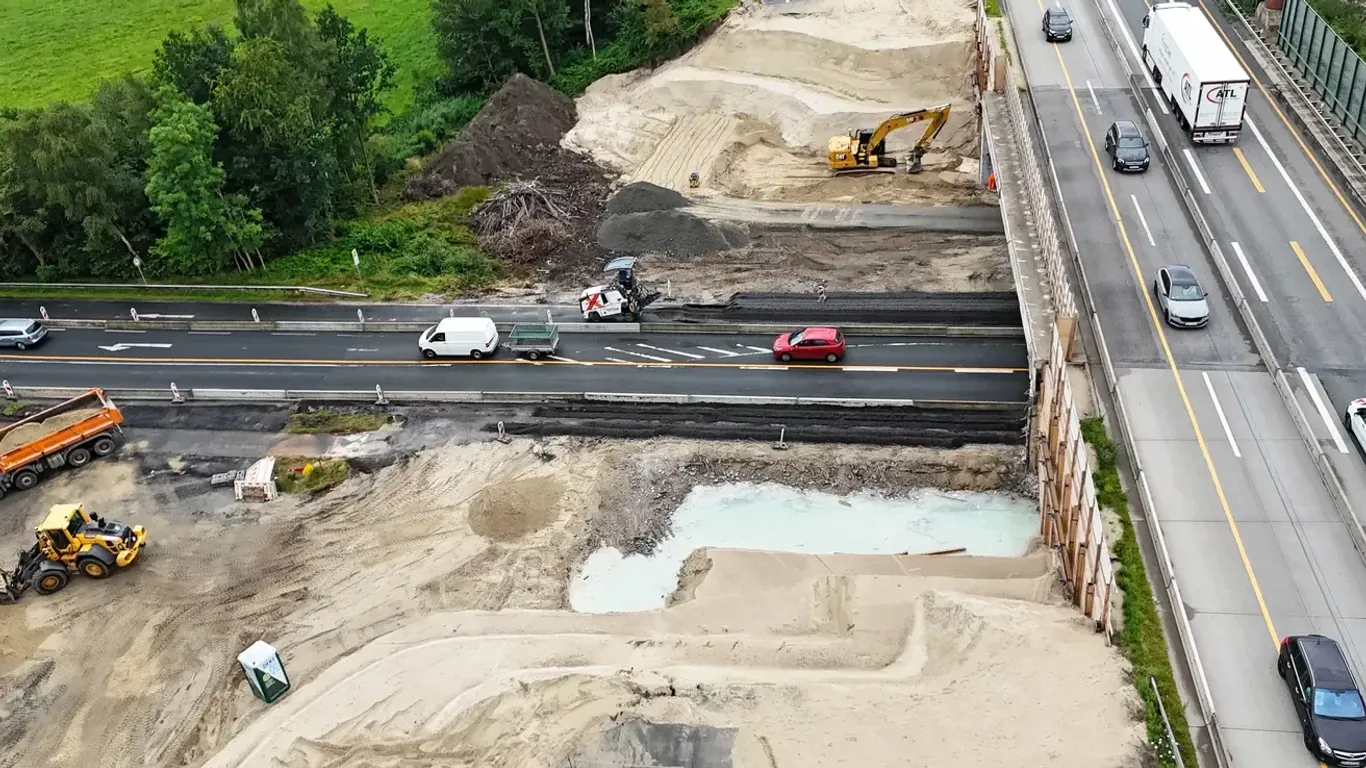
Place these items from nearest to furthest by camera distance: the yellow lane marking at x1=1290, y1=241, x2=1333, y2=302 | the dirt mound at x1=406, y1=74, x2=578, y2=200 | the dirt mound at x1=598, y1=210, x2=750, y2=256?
the yellow lane marking at x1=1290, y1=241, x2=1333, y2=302, the dirt mound at x1=598, y1=210, x2=750, y2=256, the dirt mound at x1=406, y1=74, x2=578, y2=200

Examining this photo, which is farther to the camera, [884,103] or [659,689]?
[884,103]

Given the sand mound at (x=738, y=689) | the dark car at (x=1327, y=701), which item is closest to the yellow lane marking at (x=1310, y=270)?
the sand mound at (x=738, y=689)

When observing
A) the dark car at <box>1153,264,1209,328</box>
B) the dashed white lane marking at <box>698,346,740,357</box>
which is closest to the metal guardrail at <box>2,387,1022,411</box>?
the dashed white lane marking at <box>698,346,740,357</box>

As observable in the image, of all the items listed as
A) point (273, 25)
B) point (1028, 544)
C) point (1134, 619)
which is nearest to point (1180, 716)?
point (1134, 619)

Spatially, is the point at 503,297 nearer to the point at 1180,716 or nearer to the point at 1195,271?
the point at 1195,271

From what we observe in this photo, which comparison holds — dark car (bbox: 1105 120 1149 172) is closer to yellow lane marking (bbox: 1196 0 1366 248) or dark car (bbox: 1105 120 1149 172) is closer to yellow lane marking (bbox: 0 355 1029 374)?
yellow lane marking (bbox: 1196 0 1366 248)
